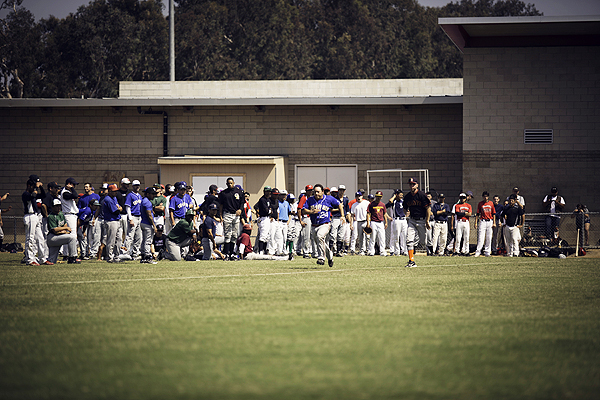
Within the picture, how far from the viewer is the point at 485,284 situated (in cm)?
1178

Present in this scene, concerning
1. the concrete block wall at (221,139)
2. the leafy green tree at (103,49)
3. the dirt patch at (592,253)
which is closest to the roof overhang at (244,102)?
the concrete block wall at (221,139)

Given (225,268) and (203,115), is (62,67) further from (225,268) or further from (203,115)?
(225,268)

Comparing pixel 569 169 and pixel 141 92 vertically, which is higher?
pixel 141 92

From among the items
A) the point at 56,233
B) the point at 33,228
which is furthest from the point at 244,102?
the point at 33,228

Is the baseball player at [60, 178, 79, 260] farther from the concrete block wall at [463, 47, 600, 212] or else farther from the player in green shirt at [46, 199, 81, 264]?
the concrete block wall at [463, 47, 600, 212]

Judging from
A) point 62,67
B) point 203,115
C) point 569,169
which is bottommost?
point 569,169

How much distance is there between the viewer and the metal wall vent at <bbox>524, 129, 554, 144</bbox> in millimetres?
22812

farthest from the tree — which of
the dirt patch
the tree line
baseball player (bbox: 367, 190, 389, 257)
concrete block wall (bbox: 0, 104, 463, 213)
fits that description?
the dirt patch

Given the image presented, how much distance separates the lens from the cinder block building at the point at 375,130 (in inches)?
896

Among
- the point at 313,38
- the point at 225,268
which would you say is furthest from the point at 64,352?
the point at 313,38

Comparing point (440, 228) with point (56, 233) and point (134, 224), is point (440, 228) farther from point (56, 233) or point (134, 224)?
point (56, 233)

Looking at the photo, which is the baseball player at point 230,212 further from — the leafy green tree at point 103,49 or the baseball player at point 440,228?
the leafy green tree at point 103,49

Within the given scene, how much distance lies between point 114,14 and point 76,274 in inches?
1553

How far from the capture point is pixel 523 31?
22547 millimetres
